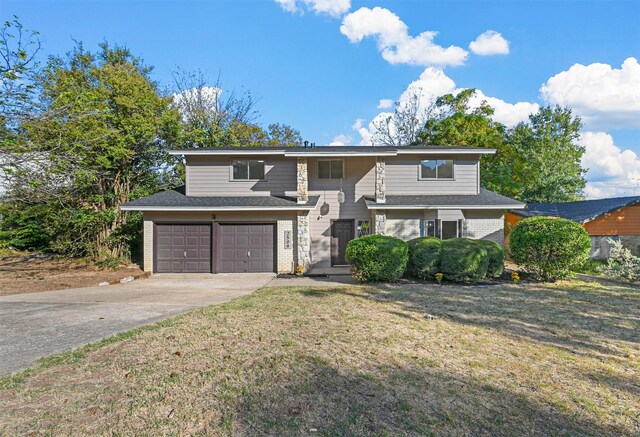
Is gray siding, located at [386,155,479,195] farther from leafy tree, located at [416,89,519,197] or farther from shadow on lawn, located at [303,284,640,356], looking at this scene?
leafy tree, located at [416,89,519,197]

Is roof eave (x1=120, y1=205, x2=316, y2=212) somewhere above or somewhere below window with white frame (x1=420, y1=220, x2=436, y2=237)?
above

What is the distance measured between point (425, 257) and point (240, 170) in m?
8.71

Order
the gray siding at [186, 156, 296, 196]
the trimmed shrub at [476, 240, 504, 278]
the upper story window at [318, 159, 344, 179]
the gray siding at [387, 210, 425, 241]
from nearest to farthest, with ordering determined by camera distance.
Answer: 1. the trimmed shrub at [476, 240, 504, 278]
2. the gray siding at [387, 210, 425, 241]
3. the gray siding at [186, 156, 296, 196]
4. the upper story window at [318, 159, 344, 179]

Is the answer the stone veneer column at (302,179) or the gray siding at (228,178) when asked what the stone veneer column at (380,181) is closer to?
the stone veneer column at (302,179)

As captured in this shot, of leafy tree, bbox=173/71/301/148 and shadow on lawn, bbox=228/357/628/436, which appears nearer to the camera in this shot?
shadow on lawn, bbox=228/357/628/436

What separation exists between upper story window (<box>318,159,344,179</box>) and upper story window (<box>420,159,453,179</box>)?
12.3 ft

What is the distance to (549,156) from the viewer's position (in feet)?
92.6

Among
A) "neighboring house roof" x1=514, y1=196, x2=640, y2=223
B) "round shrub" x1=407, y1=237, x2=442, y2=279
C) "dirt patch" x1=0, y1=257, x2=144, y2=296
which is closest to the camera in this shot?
"dirt patch" x1=0, y1=257, x2=144, y2=296

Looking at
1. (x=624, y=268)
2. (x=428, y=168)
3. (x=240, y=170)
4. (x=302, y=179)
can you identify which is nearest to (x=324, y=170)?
(x=302, y=179)

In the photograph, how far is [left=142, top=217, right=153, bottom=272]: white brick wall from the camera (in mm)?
13227

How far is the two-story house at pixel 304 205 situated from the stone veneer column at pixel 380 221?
4 cm

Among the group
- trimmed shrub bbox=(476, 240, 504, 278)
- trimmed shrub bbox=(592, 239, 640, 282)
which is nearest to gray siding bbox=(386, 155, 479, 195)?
trimmed shrub bbox=(476, 240, 504, 278)

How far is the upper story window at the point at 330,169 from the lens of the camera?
14758mm

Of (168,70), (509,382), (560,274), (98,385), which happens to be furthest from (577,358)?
(168,70)
